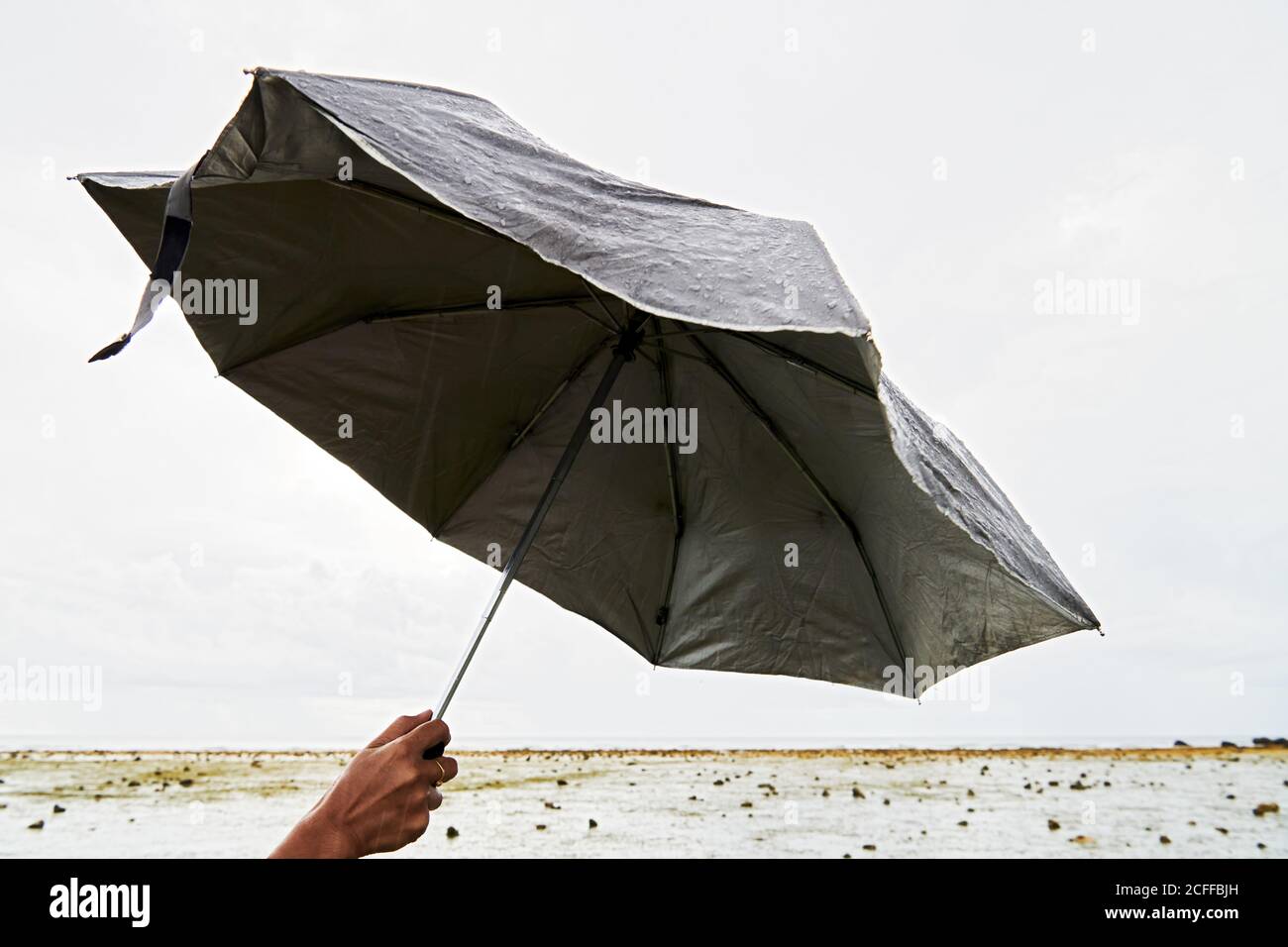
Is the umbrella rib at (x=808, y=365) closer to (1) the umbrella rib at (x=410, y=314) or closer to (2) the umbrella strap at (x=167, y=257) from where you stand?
(1) the umbrella rib at (x=410, y=314)

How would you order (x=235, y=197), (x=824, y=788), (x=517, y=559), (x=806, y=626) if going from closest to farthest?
(x=235, y=197) < (x=517, y=559) < (x=806, y=626) < (x=824, y=788)

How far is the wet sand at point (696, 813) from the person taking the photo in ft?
24.1

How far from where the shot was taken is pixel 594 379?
3123 millimetres

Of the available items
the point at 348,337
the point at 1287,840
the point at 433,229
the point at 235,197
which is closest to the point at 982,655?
the point at 433,229

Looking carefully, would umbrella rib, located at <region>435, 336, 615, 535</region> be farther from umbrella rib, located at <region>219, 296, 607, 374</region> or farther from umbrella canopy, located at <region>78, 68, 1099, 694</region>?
umbrella rib, located at <region>219, 296, 607, 374</region>

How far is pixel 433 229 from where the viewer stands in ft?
8.23

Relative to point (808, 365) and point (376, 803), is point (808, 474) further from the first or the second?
point (376, 803)

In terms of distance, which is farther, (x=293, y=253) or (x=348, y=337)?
(x=348, y=337)

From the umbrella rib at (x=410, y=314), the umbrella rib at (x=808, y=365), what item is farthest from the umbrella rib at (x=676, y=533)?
the umbrella rib at (x=808, y=365)

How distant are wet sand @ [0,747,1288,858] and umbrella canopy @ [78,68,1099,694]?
3647 millimetres

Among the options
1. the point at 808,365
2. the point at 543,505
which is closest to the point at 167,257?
the point at 543,505

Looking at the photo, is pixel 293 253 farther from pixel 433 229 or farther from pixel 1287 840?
pixel 1287 840

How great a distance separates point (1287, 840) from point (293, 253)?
1077 centimetres
